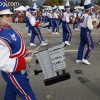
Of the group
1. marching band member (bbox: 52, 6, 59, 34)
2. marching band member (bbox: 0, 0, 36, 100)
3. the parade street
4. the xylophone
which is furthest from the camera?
marching band member (bbox: 52, 6, 59, 34)

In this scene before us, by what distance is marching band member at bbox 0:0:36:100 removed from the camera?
6.82 ft

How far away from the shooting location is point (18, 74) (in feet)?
7.65

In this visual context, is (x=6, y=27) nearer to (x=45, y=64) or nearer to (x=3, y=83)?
(x=45, y=64)

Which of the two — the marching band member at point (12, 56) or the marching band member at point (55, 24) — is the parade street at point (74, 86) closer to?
the marching band member at point (12, 56)

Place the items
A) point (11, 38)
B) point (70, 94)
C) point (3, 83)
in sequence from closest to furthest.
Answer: point (11, 38)
point (70, 94)
point (3, 83)

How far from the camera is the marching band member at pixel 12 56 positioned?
2079mm

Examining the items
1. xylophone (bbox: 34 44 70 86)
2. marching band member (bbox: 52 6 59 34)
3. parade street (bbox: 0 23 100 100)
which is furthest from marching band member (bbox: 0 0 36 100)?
marching band member (bbox: 52 6 59 34)

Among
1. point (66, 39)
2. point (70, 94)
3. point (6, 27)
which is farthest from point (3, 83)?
point (66, 39)

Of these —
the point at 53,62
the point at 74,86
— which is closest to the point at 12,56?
the point at 53,62

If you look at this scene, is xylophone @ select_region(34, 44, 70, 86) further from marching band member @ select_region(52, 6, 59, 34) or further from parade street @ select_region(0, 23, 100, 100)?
marching band member @ select_region(52, 6, 59, 34)

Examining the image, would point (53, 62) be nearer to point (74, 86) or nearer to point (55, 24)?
point (74, 86)

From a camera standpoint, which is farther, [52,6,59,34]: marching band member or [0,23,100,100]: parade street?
[52,6,59,34]: marching band member

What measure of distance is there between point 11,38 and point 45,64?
0.50m

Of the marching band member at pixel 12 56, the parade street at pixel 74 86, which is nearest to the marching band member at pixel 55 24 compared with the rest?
the parade street at pixel 74 86
